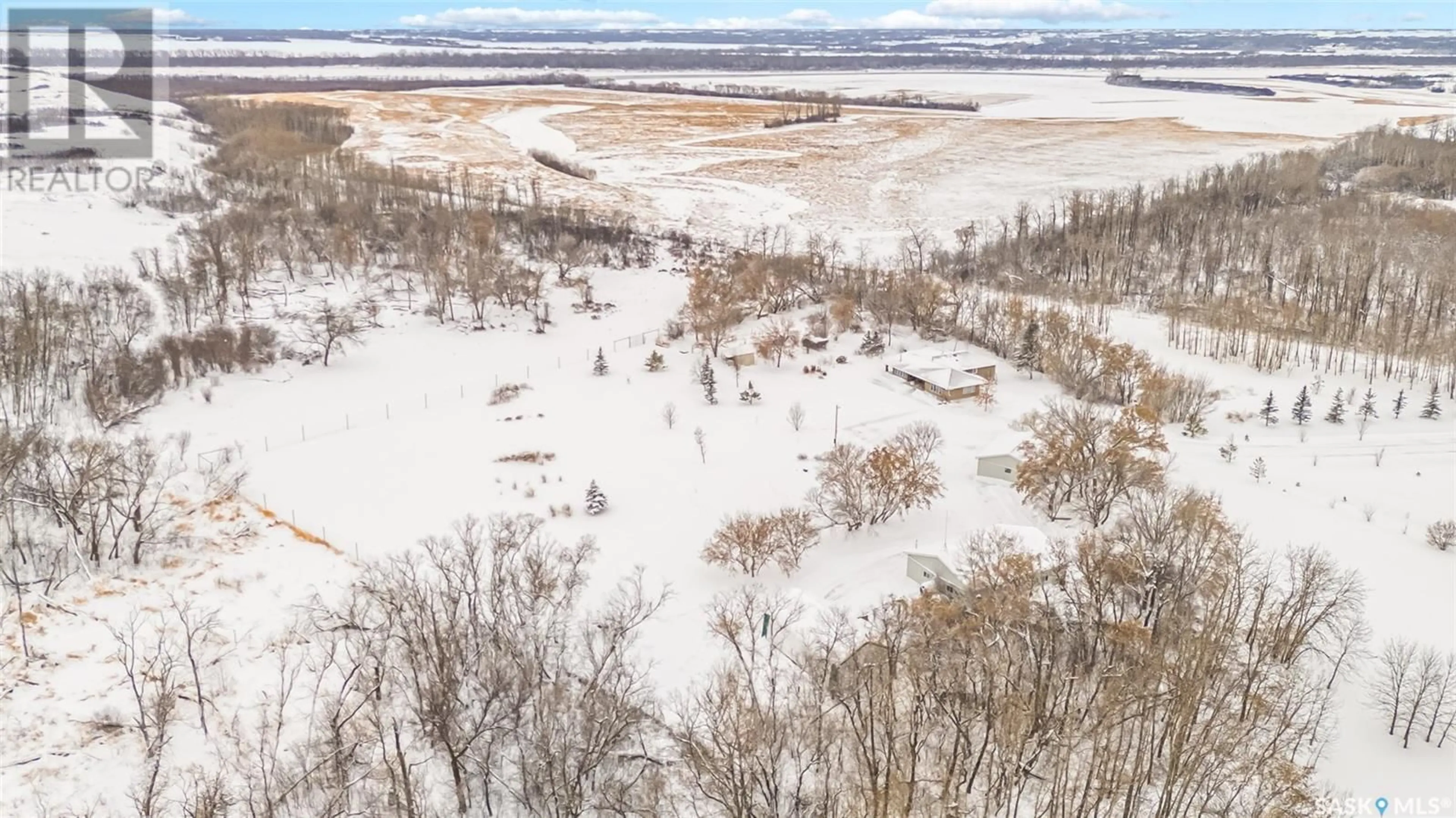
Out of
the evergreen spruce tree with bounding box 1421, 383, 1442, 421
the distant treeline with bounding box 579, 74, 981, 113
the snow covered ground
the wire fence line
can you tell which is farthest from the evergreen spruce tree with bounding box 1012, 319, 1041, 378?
the distant treeline with bounding box 579, 74, 981, 113

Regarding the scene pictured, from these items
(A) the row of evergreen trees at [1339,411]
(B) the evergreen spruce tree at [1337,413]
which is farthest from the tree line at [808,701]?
(B) the evergreen spruce tree at [1337,413]

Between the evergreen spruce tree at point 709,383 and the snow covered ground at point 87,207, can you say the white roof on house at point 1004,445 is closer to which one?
the evergreen spruce tree at point 709,383

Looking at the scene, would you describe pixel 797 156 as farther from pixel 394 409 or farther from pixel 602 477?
pixel 602 477

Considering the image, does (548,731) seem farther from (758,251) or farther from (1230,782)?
(758,251)

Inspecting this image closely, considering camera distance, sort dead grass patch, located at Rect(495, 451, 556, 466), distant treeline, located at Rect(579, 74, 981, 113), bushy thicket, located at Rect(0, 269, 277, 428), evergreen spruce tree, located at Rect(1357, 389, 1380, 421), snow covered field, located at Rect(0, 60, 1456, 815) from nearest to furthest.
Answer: snow covered field, located at Rect(0, 60, 1456, 815) → dead grass patch, located at Rect(495, 451, 556, 466) → bushy thicket, located at Rect(0, 269, 277, 428) → evergreen spruce tree, located at Rect(1357, 389, 1380, 421) → distant treeline, located at Rect(579, 74, 981, 113)

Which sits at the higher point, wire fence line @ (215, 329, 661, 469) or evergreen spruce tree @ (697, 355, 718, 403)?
evergreen spruce tree @ (697, 355, 718, 403)

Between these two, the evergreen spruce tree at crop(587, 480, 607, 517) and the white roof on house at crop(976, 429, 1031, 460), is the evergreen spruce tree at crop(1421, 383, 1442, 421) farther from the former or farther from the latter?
the evergreen spruce tree at crop(587, 480, 607, 517)
